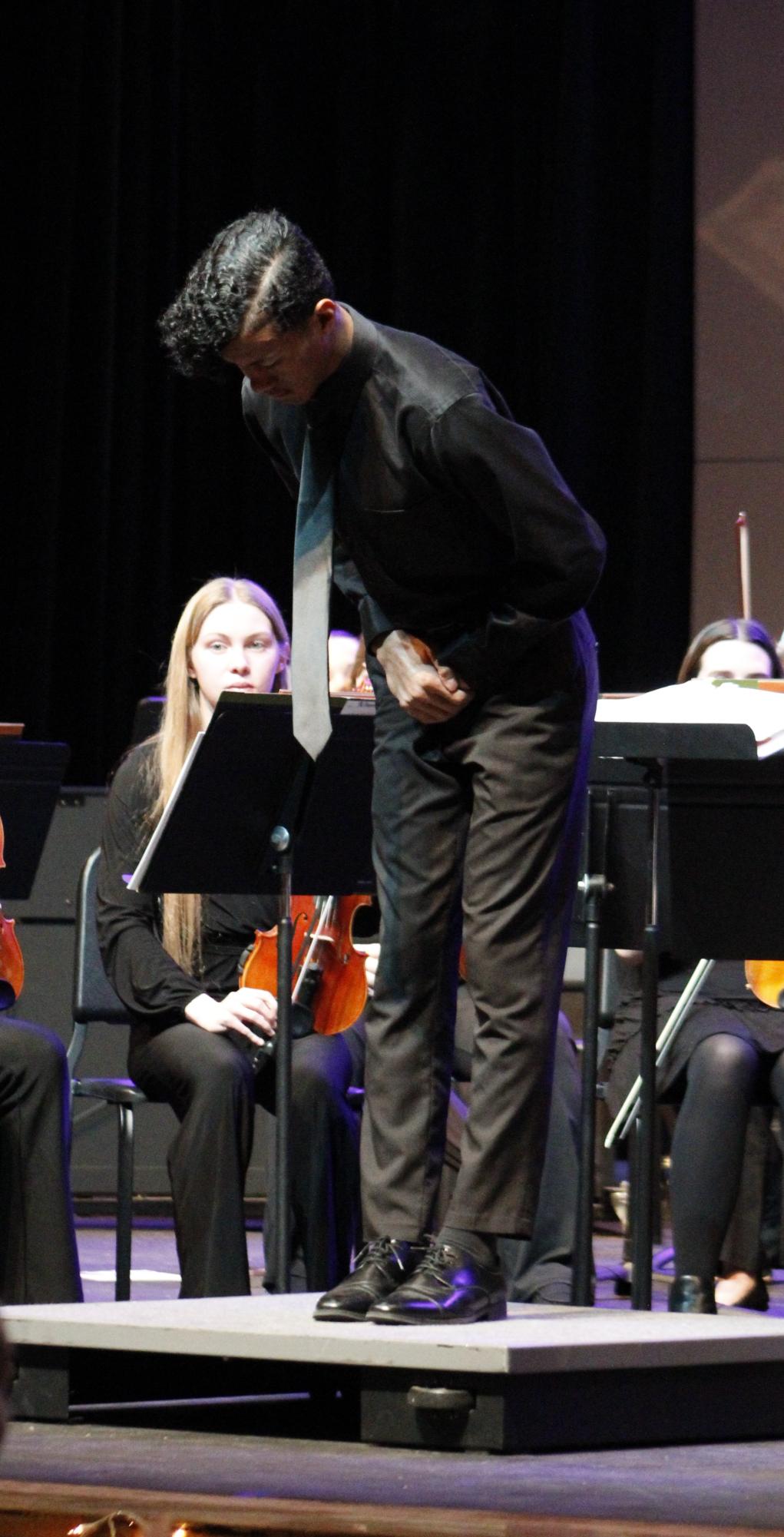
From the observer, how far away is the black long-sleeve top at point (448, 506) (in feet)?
7.53

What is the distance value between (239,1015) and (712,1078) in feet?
2.57

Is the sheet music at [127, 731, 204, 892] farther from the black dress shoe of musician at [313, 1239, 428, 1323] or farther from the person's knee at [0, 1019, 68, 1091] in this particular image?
the black dress shoe of musician at [313, 1239, 428, 1323]

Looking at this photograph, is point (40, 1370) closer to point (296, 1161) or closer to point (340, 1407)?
point (340, 1407)

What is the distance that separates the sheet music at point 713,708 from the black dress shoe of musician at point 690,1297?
900mm

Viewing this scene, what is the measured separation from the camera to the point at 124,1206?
3.56 meters

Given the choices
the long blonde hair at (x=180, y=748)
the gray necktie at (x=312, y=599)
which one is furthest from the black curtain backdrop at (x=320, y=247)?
the gray necktie at (x=312, y=599)

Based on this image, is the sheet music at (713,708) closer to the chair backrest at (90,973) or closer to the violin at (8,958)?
the violin at (8,958)

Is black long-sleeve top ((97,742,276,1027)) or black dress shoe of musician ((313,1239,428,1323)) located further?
black long-sleeve top ((97,742,276,1027))

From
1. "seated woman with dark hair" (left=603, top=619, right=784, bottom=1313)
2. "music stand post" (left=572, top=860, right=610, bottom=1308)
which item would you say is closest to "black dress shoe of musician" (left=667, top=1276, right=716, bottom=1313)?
"seated woman with dark hair" (left=603, top=619, right=784, bottom=1313)

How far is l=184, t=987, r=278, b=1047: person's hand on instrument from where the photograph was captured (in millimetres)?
3334

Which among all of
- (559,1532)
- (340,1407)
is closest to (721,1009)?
(340,1407)

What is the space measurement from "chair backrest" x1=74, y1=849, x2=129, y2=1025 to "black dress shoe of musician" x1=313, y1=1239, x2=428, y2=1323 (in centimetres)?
150

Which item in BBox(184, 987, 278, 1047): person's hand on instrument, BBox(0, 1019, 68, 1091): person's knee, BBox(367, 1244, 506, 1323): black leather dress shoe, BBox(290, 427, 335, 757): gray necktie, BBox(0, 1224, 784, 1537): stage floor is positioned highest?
BBox(290, 427, 335, 757): gray necktie

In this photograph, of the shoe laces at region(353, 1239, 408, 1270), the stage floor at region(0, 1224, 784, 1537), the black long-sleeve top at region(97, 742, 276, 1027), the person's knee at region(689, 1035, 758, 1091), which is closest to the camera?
the stage floor at region(0, 1224, 784, 1537)
